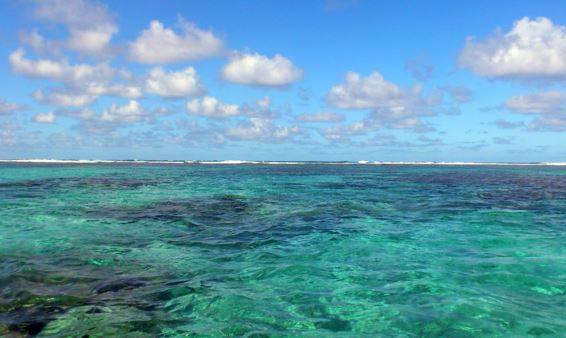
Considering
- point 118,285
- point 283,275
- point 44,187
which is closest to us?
point 118,285

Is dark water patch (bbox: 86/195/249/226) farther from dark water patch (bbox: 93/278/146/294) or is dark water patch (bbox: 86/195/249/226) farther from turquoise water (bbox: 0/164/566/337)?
dark water patch (bbox: 93/278/146/294)

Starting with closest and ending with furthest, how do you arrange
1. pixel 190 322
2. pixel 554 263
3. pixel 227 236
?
pixel 190 322, pixel 554 263, pixel 227 236

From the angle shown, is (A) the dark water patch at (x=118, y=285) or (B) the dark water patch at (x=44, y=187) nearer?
(A) the dark water patch at (x=118, y=285)

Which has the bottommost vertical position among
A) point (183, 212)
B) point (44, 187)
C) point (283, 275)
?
point (283, 275)

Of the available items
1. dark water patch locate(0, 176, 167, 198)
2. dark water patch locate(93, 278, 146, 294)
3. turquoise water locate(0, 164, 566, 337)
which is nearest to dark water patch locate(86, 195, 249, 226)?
turquoise water locate(0, 164, 566, 337)

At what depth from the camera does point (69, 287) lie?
9.17 metres

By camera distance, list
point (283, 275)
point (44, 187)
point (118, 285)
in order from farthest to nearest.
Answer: point (44, 187) → point (283, 275) → point (118, 285)

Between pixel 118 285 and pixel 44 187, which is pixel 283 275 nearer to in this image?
pixel 118 285

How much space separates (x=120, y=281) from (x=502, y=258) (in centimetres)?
1003

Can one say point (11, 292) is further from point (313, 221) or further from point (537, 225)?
point (537, 225)

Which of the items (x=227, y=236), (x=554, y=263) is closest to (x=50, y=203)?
(x=227, y=236)

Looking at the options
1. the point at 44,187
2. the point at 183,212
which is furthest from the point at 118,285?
the point at 44,187

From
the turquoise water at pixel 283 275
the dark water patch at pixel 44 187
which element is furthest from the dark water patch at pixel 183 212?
the dark water patch at pixel 44 187

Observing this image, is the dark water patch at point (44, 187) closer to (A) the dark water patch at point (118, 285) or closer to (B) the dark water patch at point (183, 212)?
(B) the dark water patch at point (183, 212)
